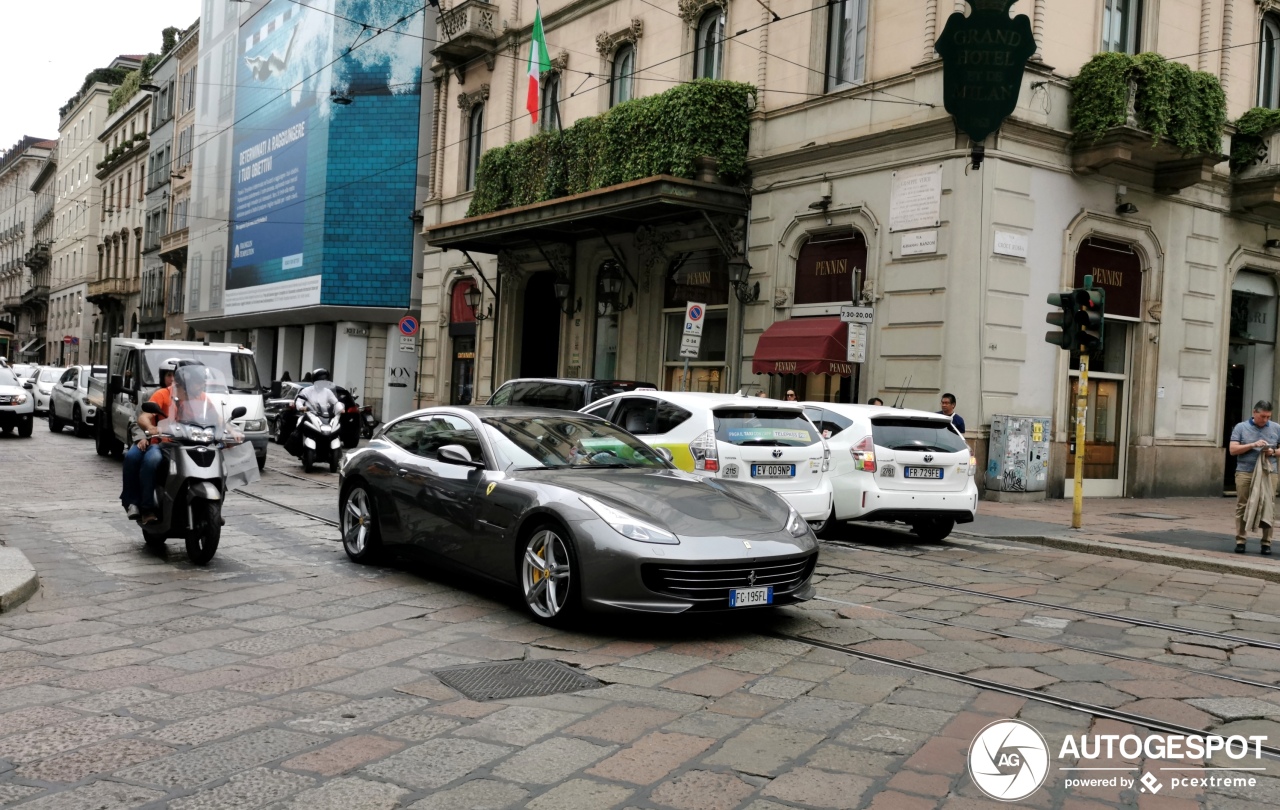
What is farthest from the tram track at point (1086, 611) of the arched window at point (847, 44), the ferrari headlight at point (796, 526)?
the arched window at point (847, 44)

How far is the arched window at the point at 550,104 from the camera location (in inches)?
1058

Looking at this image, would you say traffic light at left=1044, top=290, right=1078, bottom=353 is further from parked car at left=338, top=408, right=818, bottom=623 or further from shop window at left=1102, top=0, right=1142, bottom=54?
parked car at left=338, top=408, right=818, bottom=623

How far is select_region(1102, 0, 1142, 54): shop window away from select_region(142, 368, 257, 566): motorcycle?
16042 mm

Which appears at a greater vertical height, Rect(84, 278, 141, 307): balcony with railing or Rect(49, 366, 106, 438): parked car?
Rect(84, 278, 141, 307): balcony with railing

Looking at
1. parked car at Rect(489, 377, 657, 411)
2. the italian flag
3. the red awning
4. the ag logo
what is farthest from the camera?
the italian flag

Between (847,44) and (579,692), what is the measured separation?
1681 centimetres

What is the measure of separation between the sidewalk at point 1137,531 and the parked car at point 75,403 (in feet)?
59.5

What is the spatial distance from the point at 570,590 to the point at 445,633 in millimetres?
759

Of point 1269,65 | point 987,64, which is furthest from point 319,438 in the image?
point 1269,65

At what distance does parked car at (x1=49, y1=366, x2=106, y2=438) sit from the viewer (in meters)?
24.6

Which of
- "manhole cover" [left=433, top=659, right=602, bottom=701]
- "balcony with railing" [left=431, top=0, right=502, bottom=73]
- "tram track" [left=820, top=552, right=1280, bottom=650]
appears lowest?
"manhole cover" [left=433, top=659, right=602, bottom=701]

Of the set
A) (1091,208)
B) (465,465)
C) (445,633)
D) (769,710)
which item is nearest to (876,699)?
(769,710)

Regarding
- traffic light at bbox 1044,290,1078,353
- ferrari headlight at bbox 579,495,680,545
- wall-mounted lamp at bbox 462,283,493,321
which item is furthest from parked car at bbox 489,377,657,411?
wall-mounted lamp at bbox 462,283,493,321

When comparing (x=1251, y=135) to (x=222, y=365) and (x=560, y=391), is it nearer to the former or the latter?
(x=560, y=391)
